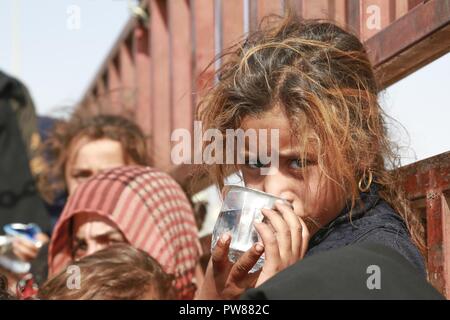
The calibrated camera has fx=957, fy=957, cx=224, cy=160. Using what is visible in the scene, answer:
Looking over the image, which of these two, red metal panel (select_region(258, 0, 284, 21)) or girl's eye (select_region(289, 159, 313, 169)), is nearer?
girl's eye (select_region(289, 159, 313, 169))

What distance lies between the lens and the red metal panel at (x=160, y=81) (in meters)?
3.93

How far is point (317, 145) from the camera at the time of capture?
167 cm

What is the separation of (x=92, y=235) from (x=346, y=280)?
1806 mm

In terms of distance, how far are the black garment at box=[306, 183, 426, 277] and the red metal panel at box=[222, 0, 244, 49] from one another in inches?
51.8

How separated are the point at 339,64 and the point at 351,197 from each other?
0.26 m

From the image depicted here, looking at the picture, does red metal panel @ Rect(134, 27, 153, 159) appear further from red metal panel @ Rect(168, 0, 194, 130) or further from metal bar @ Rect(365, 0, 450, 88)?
metal bar @ Rect(365, 0, 450, 88)

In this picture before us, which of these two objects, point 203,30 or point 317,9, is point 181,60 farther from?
point 317,9

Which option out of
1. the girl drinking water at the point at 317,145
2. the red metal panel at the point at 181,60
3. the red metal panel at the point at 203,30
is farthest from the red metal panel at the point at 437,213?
the red metal panel at the point at 181,60

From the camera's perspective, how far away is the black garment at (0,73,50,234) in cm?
420

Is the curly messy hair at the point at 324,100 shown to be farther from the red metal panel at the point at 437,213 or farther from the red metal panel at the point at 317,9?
the red metal panel at the point at 317,9

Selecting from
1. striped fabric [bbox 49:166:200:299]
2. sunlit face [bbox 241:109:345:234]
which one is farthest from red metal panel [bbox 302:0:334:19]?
striped fabric [bbox 49:166:200:299]

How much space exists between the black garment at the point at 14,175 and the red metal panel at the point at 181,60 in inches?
35.9

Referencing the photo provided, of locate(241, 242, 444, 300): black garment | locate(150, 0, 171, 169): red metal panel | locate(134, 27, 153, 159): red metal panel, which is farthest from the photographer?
locate(134, 27, 153, 159): red metal panel

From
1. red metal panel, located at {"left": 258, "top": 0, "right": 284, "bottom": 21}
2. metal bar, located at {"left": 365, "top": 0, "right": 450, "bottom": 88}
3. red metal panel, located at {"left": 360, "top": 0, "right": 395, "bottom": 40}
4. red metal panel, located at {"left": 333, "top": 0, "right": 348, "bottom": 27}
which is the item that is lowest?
metal bar, located at {"left": 365, "top": 0, "right": 450, "bottom": 88}
